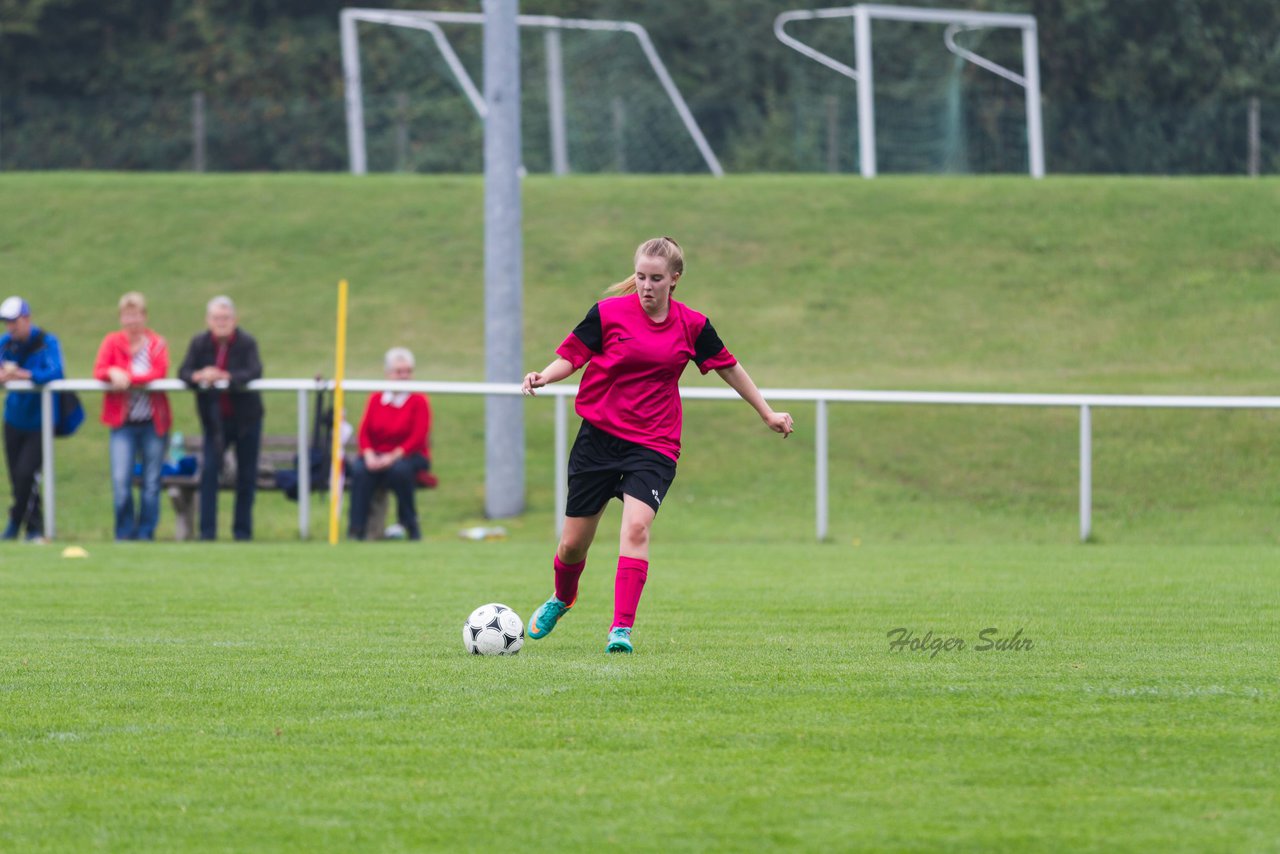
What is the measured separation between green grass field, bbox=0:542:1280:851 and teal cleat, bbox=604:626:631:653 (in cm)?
10

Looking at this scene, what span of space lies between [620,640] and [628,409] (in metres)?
1.01

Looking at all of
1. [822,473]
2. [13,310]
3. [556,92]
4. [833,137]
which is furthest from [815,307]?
[13,310]

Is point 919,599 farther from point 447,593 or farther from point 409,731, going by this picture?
point 409,731

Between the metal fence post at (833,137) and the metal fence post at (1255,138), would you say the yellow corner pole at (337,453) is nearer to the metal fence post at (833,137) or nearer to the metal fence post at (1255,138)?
the metal fence post at (833,137)

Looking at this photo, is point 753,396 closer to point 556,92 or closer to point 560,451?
point 560,451

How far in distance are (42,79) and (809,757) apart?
4741 cm

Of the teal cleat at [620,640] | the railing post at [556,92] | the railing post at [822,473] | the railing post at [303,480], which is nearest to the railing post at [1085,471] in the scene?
the railing post at [822,473]

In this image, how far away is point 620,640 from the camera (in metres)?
7.51

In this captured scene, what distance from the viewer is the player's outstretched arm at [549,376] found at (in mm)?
7531

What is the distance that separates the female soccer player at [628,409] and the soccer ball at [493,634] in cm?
38

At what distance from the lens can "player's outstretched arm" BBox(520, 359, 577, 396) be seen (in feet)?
24.7

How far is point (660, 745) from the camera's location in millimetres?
5402

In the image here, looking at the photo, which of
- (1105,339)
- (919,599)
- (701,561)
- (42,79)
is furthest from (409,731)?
(42,79)
